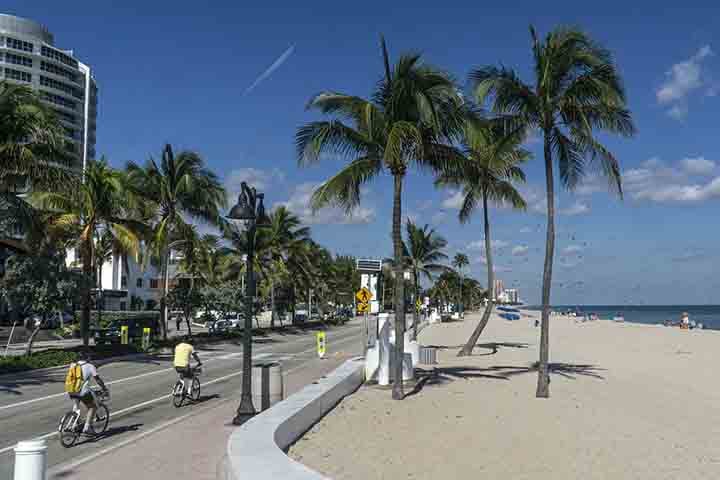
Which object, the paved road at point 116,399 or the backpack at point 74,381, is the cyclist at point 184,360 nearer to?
the paved road at point 116,399

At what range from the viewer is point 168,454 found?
10.4 metres

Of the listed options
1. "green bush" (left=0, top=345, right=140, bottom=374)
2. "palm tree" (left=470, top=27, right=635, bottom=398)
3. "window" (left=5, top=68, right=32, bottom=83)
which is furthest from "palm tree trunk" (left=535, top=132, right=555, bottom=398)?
"window" (left=5, top=68, right=32, bottom=83)

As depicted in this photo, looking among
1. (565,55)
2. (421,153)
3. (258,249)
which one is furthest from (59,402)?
(258,249)

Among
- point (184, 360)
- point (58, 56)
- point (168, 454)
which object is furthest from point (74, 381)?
point (58, 56)

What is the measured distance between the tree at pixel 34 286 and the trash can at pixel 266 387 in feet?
53.5

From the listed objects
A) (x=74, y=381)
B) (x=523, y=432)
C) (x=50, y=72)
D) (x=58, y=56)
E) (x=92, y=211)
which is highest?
(x=58, y=56)

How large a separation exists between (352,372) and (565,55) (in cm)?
937

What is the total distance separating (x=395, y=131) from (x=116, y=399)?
929 centimetres

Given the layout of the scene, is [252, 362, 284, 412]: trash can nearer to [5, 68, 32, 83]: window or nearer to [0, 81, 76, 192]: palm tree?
[0, 81, 76, 192]: palm tree

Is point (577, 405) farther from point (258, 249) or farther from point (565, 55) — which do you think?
point (258, 249)

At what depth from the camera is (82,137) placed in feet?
376

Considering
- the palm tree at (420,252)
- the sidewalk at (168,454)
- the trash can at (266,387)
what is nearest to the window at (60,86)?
the palm tree at (420,252)

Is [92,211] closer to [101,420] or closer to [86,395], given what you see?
[101,420]

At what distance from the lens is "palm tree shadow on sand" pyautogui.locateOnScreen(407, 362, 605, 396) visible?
865 inches
